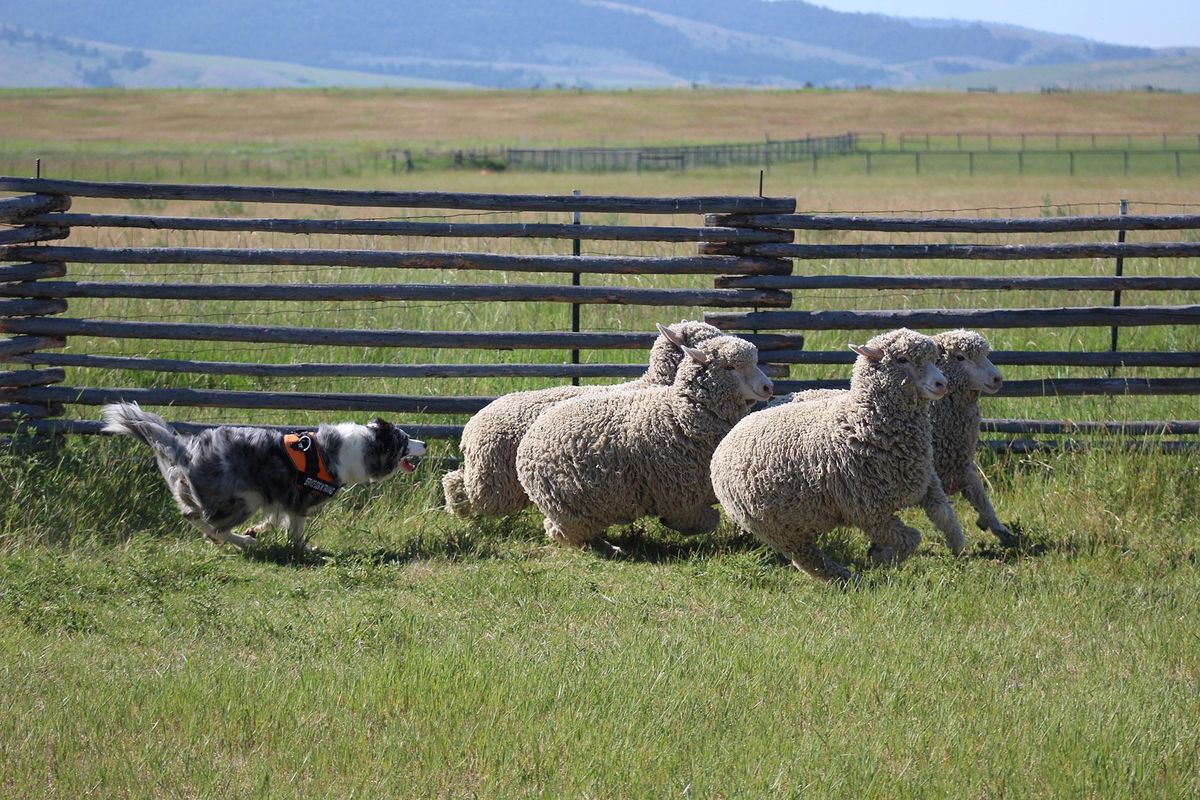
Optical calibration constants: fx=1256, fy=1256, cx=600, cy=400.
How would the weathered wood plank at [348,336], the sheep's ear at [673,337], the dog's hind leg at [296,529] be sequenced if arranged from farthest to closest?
the weathered wood plank at [348,336] < the dog's hind leg at [296,529] < the sheep's ear at [673,337]

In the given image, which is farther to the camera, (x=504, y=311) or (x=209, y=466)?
(x=504, y=311)

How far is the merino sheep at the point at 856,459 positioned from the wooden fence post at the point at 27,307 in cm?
548

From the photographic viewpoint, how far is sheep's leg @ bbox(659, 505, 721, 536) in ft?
25.5

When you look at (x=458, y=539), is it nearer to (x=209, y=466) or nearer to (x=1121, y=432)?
(x=209, y=466)

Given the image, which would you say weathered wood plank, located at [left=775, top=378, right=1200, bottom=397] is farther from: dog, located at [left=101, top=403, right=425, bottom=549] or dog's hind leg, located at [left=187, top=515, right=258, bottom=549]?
dog's hind leg, located at [left=187, top=515, right=258, bottom=549]

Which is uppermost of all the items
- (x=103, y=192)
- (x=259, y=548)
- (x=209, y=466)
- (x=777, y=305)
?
(x=103, y=192)

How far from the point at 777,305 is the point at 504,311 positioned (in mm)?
3924

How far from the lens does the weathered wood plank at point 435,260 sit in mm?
9383

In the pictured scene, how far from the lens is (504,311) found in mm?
12617

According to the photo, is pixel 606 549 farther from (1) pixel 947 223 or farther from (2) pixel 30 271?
(2) pixel 30 271

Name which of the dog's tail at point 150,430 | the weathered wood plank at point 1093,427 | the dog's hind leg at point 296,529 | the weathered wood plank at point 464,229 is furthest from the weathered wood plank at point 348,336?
the weathered wood plank at point 1093,427

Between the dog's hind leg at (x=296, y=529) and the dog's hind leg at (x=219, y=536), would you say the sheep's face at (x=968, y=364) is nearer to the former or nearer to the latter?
the dog's hind leg at (x=296, y=529)

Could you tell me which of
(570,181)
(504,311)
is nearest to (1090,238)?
(504,311)

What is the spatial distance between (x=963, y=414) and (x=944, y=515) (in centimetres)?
82
